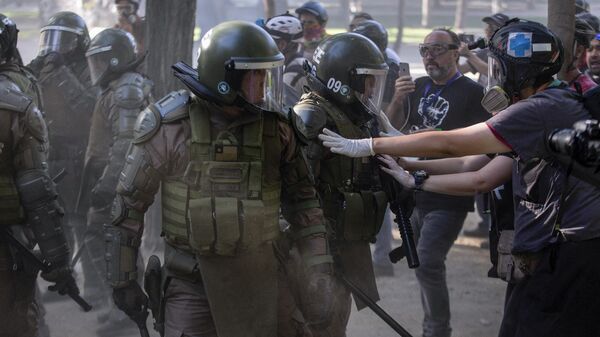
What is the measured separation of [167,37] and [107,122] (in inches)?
65.6

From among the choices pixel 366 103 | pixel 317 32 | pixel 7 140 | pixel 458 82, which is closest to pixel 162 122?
pixel 7 140

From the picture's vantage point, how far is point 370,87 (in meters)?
4.90

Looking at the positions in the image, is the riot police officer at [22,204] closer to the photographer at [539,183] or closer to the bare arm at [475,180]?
the photographer at [539,183]

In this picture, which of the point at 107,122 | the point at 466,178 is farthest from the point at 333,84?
the point at 107,122

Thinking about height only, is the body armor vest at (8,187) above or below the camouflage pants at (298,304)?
above

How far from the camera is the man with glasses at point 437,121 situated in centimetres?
597

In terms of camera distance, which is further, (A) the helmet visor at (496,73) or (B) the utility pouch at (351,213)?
→ (B) the utility pouch at (351,213)

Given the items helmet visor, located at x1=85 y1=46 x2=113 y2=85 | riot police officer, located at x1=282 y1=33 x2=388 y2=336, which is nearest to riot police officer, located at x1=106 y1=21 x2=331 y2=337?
riot police officer, located at x1=282 y1=33 x2=388 y2=336

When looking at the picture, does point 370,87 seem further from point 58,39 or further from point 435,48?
point 58,39

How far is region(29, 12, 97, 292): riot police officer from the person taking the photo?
7.20 meters

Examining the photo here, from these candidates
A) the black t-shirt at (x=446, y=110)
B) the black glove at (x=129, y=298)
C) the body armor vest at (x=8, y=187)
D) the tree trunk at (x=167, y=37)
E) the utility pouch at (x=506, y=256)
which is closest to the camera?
the black glove at (x=129, y=298)

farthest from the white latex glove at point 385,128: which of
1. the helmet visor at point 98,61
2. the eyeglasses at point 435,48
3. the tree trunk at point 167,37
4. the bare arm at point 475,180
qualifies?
the tree trunk at point 167,37

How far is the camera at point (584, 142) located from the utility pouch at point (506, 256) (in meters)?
1.29

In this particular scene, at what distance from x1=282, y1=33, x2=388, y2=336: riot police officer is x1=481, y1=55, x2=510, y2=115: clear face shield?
852mm
